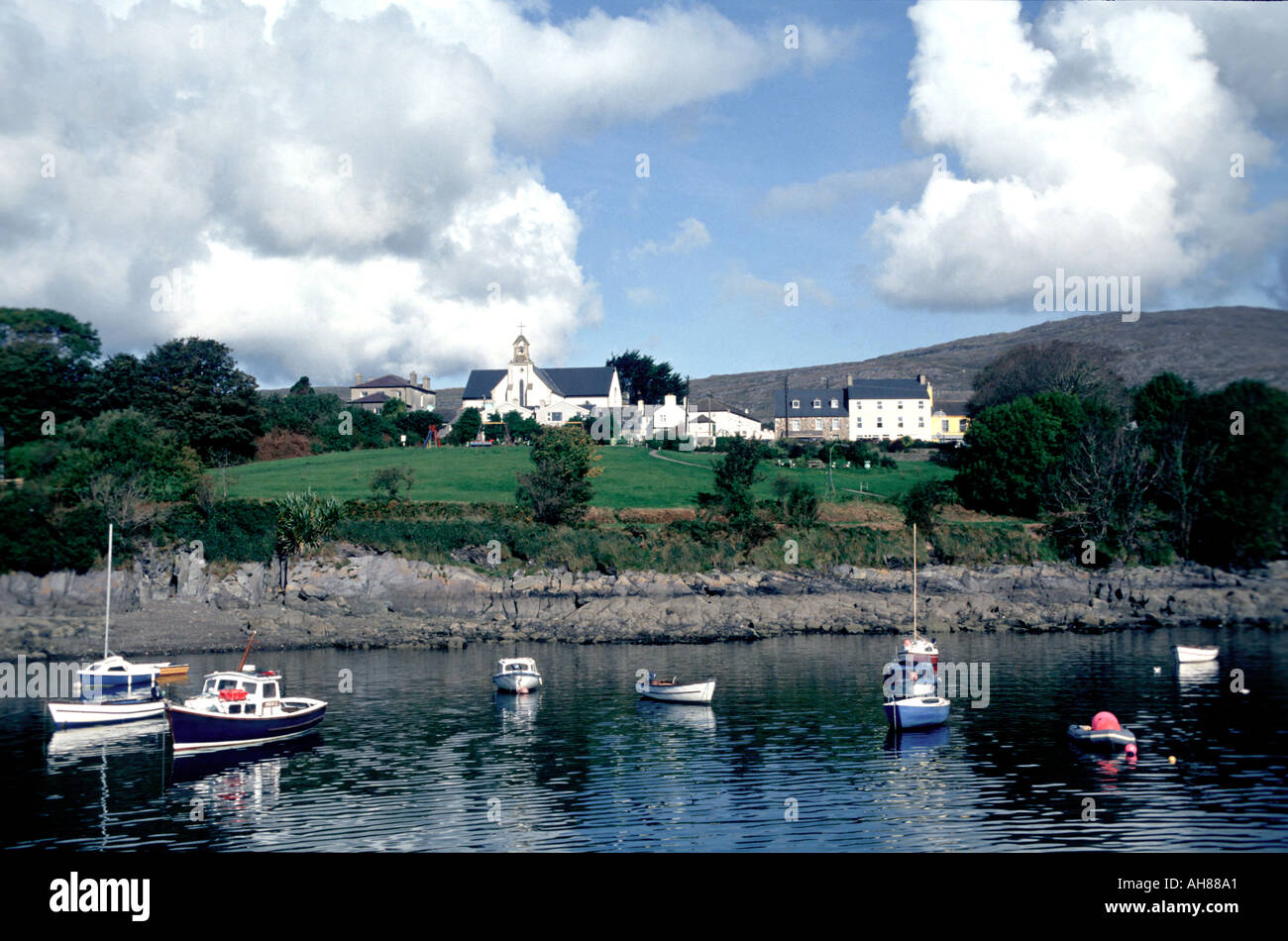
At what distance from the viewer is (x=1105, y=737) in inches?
1318

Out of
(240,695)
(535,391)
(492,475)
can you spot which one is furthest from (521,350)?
(240,695)

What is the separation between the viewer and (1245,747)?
34188 mm

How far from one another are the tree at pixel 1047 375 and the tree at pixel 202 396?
79641 millimetres

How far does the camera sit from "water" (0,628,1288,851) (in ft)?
83.1

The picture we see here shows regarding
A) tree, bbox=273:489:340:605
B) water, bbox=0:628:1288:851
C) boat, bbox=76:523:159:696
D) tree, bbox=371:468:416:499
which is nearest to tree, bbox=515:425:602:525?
tree, bbox=371:468:416:499

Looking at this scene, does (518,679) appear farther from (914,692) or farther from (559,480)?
(559,480)

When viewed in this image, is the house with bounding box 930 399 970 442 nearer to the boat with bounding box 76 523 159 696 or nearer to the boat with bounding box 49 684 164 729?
the boat with bounding box 76 523 159 696

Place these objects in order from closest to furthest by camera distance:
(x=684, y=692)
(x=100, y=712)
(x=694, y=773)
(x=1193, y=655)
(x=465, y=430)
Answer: (x=694, y=773) → (x=100, y=712) → (x=684, y=692) → (x=1193, y=655) → (x=465, y=430)

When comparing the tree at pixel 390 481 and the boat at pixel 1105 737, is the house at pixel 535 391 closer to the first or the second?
the tree at pixel 390 481

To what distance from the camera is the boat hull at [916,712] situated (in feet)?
123

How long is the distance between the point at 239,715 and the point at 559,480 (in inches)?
1700
